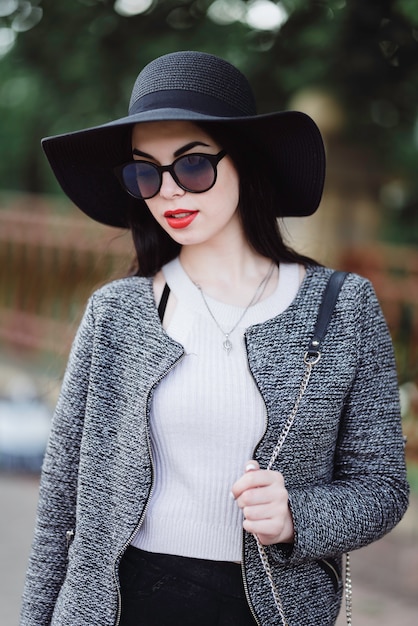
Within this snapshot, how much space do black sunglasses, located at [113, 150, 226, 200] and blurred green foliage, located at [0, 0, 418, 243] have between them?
223 centimetres

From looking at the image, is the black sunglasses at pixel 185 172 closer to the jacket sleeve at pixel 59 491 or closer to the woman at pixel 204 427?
the woman at pixel 204 427

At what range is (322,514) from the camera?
1643mm

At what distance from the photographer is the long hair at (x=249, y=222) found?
74.6 inches

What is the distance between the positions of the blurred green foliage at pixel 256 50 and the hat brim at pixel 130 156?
1.98 meters

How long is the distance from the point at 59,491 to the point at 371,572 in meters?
2.53

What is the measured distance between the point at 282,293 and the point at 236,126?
380 millimetres

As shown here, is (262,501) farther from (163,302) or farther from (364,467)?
(163,302)

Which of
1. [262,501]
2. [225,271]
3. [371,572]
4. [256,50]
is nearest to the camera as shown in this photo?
[262,501]

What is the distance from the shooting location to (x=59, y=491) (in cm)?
179

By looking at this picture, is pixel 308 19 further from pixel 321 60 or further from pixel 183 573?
pixel 183 573

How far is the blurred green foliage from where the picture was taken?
4430mm

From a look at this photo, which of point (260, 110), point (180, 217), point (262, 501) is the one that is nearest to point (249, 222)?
point (180, 217)

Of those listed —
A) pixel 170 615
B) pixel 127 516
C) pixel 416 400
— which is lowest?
pixel 170 615

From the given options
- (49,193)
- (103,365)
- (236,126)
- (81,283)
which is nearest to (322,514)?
(103,365)
